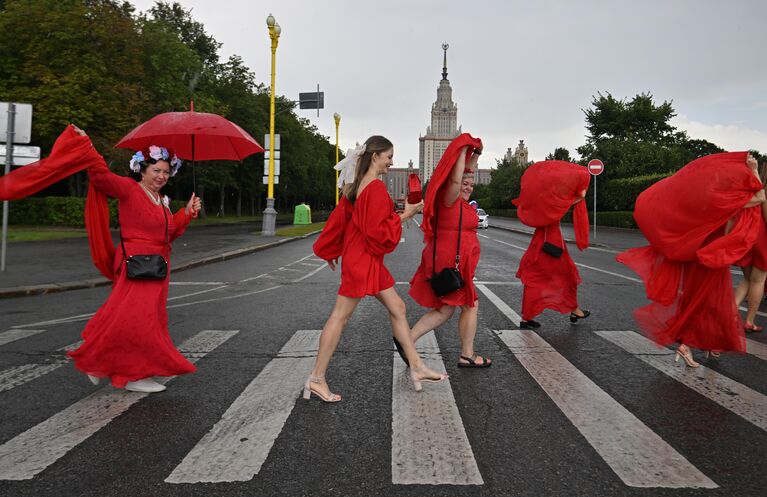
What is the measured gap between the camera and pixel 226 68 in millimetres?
44094

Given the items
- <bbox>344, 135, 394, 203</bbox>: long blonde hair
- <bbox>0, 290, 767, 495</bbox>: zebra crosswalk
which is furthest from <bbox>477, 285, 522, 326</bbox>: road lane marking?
<bbox>344, 135, 394, 203</bbox>: long blonde hair

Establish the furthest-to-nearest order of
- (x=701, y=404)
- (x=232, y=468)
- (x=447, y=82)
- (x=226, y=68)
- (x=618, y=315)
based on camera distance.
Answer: (x=447, y=82)
(x=226, y=68)
(x=618, y=315)
(x=701, y=404)
(x=232, y=468)

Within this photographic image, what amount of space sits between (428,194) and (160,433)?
2.47 meters

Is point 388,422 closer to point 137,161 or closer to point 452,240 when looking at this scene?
point 452,240

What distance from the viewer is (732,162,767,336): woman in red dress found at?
226 inches

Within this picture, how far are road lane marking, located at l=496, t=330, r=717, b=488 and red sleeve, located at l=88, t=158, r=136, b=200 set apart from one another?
3.40 meters

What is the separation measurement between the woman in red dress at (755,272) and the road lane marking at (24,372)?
6539mm

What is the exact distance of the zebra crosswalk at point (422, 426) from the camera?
8.95ft

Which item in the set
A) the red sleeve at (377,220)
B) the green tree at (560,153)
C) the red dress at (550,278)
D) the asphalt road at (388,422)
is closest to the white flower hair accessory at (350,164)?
the red sleeve at (377,220)

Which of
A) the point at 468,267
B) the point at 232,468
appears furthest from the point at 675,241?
the point at 232,468

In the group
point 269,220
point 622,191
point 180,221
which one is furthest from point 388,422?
point 622,191

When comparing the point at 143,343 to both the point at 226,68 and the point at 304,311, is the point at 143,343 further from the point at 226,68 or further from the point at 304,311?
the point at 226,68

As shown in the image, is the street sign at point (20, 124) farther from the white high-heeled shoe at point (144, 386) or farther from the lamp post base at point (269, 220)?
the lamp post base at point (269, 220)

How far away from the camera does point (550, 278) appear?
21.2 ft
